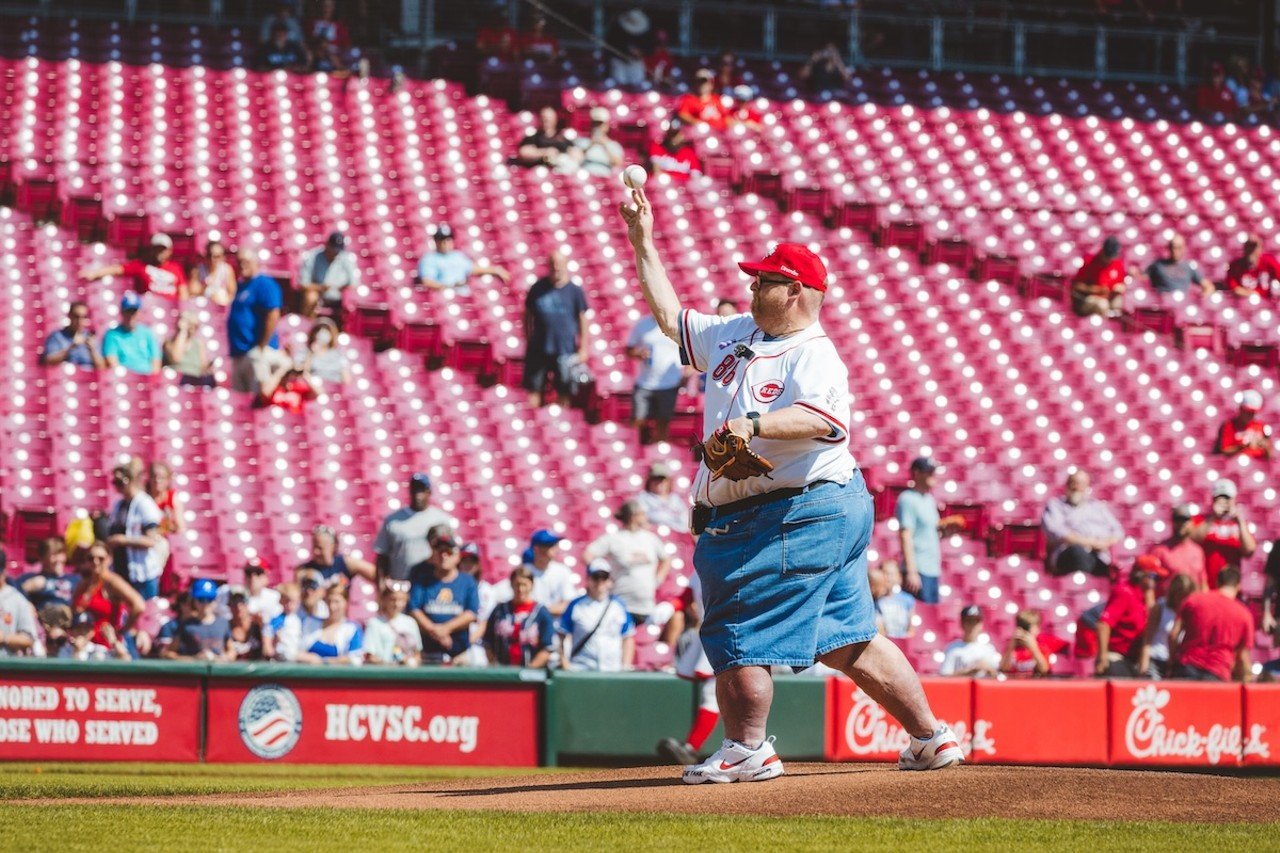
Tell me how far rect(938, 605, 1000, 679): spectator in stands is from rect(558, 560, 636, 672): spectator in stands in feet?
7.01

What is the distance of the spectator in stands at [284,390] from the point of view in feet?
50.1

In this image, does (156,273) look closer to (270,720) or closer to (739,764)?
(270,720)

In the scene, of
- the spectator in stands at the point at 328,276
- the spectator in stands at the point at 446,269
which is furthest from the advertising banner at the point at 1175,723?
the spectator in stands at the point at 328,276

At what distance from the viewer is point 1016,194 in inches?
803

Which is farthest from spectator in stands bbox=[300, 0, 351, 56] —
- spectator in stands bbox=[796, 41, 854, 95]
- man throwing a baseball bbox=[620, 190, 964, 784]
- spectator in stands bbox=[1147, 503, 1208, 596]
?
man throwing a baseball bbox=[620, 190, 964, 784]

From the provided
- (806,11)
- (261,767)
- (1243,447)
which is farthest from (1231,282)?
(261,767)

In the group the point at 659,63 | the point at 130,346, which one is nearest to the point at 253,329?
the point at 130,346

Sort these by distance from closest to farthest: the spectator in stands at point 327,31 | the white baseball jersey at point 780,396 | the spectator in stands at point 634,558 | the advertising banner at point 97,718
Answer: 1. the white baseball jersey at point 780,396
2. the advertising banner at point 97,718
3. the spectator in stands at point 634,558
4. the spectator in stands at point 327,31

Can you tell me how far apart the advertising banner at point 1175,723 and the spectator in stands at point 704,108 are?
10.1 m

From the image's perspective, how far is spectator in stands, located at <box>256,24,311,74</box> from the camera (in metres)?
20.8

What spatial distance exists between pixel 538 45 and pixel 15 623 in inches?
446

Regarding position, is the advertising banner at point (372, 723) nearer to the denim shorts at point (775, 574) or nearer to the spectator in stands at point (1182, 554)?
the spectator in stands at point (1182, 554)

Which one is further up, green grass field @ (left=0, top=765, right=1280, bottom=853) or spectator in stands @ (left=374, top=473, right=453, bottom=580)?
spectator in stands @ (left=374, top=473, right=453, bottom=580)

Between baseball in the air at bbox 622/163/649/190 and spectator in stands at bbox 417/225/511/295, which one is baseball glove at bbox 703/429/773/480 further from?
spectator in stands at bbox 417/225/511/295
